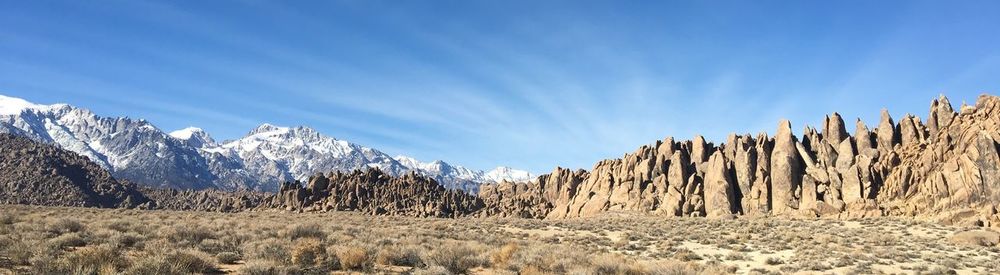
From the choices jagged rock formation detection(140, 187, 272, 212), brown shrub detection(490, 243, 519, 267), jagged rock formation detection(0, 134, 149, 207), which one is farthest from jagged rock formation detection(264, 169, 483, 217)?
brown shrub detection(490, 243, 519, 267)

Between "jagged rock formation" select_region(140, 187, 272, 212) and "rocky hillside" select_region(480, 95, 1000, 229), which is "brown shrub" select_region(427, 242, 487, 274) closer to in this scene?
"rocky hillside" select_region(480, 95, 1000, 229)

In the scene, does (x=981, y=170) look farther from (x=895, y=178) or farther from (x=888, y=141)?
(x=888, y=141)

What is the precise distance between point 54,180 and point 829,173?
18573 cm

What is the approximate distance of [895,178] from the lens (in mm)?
52344

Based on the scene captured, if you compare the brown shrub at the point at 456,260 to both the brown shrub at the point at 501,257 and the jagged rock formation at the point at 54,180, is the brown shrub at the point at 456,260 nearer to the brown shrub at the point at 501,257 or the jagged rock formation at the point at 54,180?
the brown shrub at the point at 501,257

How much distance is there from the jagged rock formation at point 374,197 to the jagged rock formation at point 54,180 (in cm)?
6116

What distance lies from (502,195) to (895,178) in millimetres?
84653

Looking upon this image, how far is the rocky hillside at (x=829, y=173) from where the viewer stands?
4484 cm

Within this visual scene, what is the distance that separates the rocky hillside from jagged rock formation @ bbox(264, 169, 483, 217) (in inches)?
1338

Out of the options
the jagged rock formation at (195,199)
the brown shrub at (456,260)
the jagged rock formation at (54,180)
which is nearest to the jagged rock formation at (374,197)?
the jagged rock formation at (195,199)

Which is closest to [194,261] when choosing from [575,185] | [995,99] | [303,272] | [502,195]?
[303,272]

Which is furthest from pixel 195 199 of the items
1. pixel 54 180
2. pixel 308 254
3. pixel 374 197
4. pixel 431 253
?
pixel 308 254

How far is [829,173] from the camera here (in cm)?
5878

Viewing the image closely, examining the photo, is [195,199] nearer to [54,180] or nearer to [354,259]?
[54,180]
